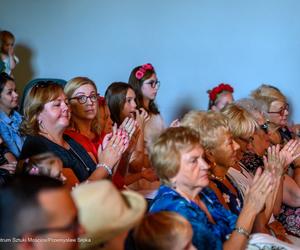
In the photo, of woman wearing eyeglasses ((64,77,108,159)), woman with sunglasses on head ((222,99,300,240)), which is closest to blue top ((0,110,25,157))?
woman wearing eyeglasses ((64,77,108,159))

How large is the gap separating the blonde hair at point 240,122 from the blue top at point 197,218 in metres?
0.71

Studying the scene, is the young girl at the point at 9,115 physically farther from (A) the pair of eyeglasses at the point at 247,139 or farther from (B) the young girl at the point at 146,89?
(A) the pair of eyeglasses at the point at 247,139

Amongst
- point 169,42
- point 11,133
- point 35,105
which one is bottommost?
point 11,133

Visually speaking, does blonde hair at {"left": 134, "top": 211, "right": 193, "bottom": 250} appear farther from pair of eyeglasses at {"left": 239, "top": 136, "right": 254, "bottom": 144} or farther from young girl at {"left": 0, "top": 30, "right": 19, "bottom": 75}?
young girl at {"left": 0, "top": 30, "right": 19, "bottom": 75}

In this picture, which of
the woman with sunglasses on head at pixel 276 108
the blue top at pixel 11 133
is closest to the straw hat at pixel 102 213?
the blue top at pixel 11 133

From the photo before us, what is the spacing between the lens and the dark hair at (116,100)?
2932 millimetres

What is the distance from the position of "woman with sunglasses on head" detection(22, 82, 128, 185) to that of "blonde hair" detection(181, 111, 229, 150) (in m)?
0.31

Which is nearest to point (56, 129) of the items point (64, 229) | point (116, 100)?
point (116, 100)

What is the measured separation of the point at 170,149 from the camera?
1.75 m

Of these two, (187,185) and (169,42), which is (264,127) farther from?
(169,42)

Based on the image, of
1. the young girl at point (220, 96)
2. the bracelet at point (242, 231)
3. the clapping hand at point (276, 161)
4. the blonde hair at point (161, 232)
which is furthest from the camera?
the young girl at point (220, 96)

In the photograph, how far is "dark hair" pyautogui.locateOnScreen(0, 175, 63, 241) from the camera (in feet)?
3.46

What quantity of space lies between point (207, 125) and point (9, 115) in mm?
1407

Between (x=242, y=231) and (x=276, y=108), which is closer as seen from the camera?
(x=242, y=231)
